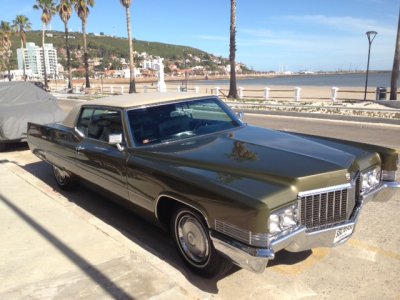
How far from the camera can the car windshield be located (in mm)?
4418

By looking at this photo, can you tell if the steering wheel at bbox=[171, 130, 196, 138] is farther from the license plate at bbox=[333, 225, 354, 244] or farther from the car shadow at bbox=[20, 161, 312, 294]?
the license plate at bbox=[333, 225, 354, 244]

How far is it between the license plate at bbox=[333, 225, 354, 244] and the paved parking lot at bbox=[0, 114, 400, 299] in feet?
1.42

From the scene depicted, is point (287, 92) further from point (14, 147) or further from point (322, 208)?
point (322, 208)

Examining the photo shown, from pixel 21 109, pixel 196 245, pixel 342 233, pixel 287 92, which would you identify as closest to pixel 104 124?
pixel 196 245

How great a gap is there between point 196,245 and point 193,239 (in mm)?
58

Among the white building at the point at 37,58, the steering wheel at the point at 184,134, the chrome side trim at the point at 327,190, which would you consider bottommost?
the chrome side trim at the point at 327,190

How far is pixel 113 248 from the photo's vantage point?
13.4 feet

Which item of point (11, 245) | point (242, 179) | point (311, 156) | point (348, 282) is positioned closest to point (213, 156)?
point (242, 179)

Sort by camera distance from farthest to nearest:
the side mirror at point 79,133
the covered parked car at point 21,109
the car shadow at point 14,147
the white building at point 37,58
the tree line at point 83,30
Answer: the white building at point 37,58, the tree line at point 83,30, the car shadow at point 14,147, the covered parked car at point 21,109, the side mirror at point 79,133

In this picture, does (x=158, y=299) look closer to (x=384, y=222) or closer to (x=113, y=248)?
(x=113, y=248)

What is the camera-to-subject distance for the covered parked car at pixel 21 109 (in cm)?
963

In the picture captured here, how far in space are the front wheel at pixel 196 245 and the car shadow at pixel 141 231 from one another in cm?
12

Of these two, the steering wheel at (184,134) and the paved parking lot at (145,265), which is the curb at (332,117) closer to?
the paved parking lot at (145,265)

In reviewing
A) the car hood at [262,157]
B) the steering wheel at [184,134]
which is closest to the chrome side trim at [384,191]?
the car hood at [262,157]
